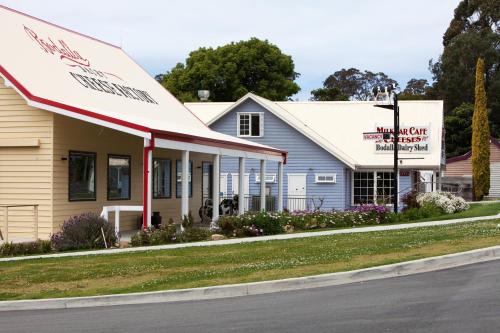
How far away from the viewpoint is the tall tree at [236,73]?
60.8m

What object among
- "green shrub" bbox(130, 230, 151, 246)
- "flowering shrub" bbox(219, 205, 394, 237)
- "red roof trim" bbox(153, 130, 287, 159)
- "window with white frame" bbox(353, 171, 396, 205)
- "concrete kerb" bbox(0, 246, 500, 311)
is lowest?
"concrete kerb" bbox(0, 246, 500, 311)

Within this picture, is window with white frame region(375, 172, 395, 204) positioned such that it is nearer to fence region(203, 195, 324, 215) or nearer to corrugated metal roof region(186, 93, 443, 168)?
corrugated metal roof region(186, 93, 443, 168)

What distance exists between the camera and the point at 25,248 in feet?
59.0

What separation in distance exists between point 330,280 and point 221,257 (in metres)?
3.71

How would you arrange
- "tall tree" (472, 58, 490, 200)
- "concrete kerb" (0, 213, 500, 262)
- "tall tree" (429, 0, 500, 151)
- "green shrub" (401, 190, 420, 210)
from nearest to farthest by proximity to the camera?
"concrete kerb" (0, 213, 500, 262) → "green shrub" (401, 190, 420, 210) → "tall tree" (472, 58, 490, 200) → "tall tree" (429, 0, 500, 151)

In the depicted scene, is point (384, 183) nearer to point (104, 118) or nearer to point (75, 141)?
point (75, 141)

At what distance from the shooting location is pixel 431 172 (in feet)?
127

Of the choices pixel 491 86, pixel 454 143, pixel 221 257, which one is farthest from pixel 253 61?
pixel 221 257

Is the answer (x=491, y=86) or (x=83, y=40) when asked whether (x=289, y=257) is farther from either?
(x=491, y=86)

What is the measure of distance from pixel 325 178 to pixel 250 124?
4585 mm

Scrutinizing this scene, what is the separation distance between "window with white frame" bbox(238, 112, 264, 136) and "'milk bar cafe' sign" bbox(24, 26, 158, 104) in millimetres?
10796

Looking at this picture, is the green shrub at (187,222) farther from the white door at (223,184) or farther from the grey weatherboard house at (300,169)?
the white door at (223,184)

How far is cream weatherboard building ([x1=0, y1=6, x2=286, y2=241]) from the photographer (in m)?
20.0

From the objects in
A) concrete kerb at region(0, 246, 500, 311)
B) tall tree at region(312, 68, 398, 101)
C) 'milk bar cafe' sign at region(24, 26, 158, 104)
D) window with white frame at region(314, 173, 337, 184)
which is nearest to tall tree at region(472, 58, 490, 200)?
window with white frame at region(314, 173, 337, 184)
